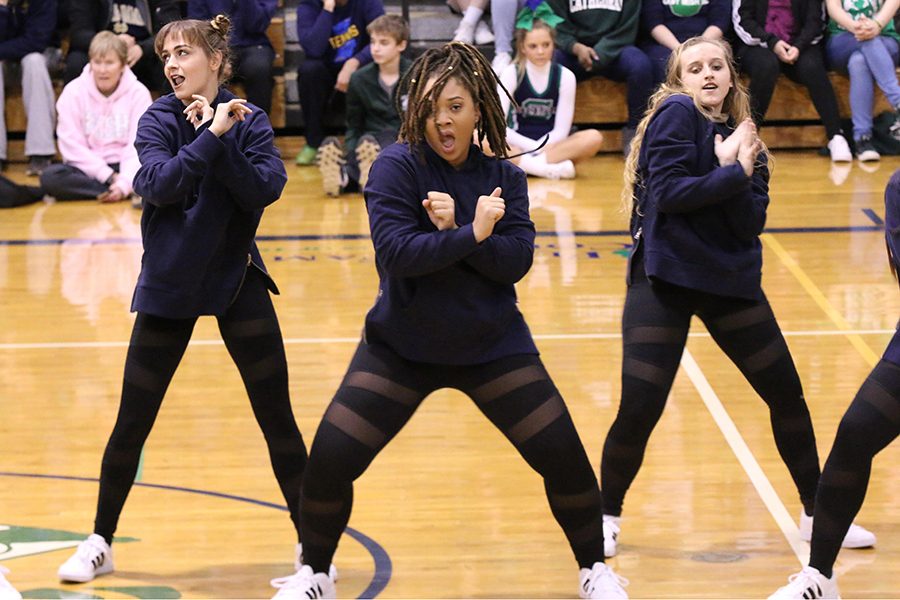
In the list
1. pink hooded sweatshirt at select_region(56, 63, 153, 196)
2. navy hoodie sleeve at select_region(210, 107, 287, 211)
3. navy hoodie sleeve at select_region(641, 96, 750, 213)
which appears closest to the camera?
navy hoodie sleeve at select_region(210, 107, 287, 211)

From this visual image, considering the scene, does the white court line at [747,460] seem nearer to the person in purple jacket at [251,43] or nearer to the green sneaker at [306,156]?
the green sneaker at [306,156]

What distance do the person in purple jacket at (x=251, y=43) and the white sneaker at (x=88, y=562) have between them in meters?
6.74

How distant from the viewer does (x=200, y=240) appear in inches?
162

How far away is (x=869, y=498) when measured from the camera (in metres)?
5.05

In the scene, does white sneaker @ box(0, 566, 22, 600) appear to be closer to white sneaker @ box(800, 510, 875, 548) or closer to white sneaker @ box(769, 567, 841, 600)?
white sneaker @ box(769, 567, 841, 600)

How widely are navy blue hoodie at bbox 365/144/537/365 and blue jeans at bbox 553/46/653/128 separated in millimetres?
7168

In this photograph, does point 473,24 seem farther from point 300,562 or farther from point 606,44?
point 300,562

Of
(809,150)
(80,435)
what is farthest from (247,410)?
(809,150)

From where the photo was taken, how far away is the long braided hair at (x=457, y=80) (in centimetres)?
381

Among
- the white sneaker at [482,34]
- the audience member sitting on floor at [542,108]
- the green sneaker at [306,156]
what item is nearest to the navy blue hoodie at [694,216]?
the audience member sitting on floor at [542,108]

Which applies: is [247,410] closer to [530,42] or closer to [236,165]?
[236,165]

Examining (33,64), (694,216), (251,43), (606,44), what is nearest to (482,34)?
(606,44)

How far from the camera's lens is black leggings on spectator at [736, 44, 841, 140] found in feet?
35.9

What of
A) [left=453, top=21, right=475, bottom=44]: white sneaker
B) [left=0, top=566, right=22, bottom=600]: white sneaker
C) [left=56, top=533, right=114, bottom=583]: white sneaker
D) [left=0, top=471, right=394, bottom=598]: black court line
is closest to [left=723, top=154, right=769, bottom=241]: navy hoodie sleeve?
[left=0, top=471, right=394, bottom=598]: black court line
